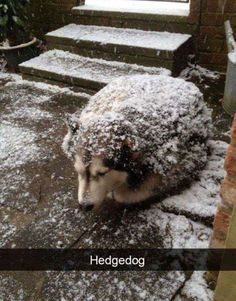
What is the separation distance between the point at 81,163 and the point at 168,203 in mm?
887

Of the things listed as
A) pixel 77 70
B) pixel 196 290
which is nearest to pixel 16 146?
pixel 77 70

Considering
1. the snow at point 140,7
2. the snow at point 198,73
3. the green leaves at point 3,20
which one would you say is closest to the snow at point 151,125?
the snow at point 198,73

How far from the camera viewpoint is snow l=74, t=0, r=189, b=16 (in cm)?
497

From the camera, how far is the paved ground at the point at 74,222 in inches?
89.2

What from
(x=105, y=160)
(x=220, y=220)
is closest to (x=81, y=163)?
(x=105, y=160)

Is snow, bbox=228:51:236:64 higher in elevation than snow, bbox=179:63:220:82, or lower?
higher

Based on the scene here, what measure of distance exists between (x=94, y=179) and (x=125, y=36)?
3.23 meters

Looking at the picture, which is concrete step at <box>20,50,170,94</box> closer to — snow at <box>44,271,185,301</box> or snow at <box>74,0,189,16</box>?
snow at <box>74,0,189,16</box>

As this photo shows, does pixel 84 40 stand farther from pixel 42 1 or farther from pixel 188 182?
pixel 188 182

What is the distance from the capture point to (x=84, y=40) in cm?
507

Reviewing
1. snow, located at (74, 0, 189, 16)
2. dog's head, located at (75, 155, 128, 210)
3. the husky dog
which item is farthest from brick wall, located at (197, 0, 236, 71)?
dog's head, located at (75, 155, 128, 210)

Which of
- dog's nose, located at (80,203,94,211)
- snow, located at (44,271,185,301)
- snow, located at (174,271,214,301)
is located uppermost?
dog's nose, located at (80,203,94,211)

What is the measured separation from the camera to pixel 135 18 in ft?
16.8

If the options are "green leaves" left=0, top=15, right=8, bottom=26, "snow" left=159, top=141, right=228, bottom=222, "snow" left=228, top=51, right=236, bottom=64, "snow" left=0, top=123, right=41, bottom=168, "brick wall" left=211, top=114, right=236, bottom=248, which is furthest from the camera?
"green leaves" left=0, top=15, right=8, bottom=26
